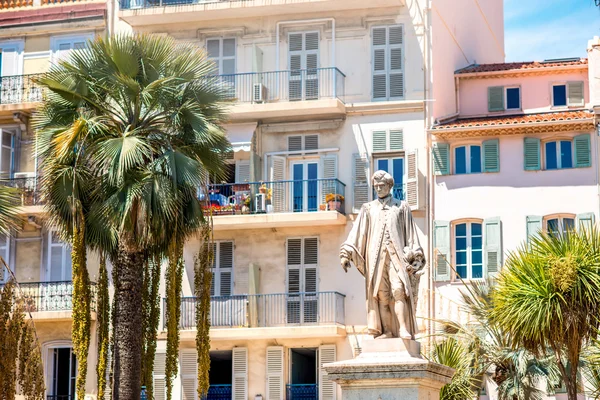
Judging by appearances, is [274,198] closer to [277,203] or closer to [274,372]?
[277,203]

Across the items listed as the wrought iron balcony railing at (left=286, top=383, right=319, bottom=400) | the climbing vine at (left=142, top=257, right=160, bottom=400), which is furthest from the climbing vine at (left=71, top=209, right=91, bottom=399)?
the wrought iron balcony railing at (left=286, top=383, right=319, bottom=400)

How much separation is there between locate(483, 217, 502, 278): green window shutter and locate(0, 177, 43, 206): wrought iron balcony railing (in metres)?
12.4

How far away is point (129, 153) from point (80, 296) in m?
3.00

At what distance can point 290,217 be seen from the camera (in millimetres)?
36375

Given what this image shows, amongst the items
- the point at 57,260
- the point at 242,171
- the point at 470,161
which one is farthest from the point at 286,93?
the point at 57,260

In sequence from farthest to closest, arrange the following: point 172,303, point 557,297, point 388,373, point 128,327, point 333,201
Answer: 1. point 333,201
2. point 128,327
3. point 172,303
4. point 557,297
5. point 388,373

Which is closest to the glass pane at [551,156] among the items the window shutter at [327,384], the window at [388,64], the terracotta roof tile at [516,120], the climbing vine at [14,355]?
the terracotta roof tile at [516,120]

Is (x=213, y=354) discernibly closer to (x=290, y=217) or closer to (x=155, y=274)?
(x=290, y=217)

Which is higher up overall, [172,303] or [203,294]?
[203,294]

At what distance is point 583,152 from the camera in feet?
115

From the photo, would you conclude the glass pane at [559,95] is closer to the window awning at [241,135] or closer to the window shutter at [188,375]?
the window awning at [241,135]

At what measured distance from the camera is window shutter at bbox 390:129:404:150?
36531 mm

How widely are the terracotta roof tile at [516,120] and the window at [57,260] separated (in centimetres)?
1081

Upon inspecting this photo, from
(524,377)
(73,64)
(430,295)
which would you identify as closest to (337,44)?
(430,295)
